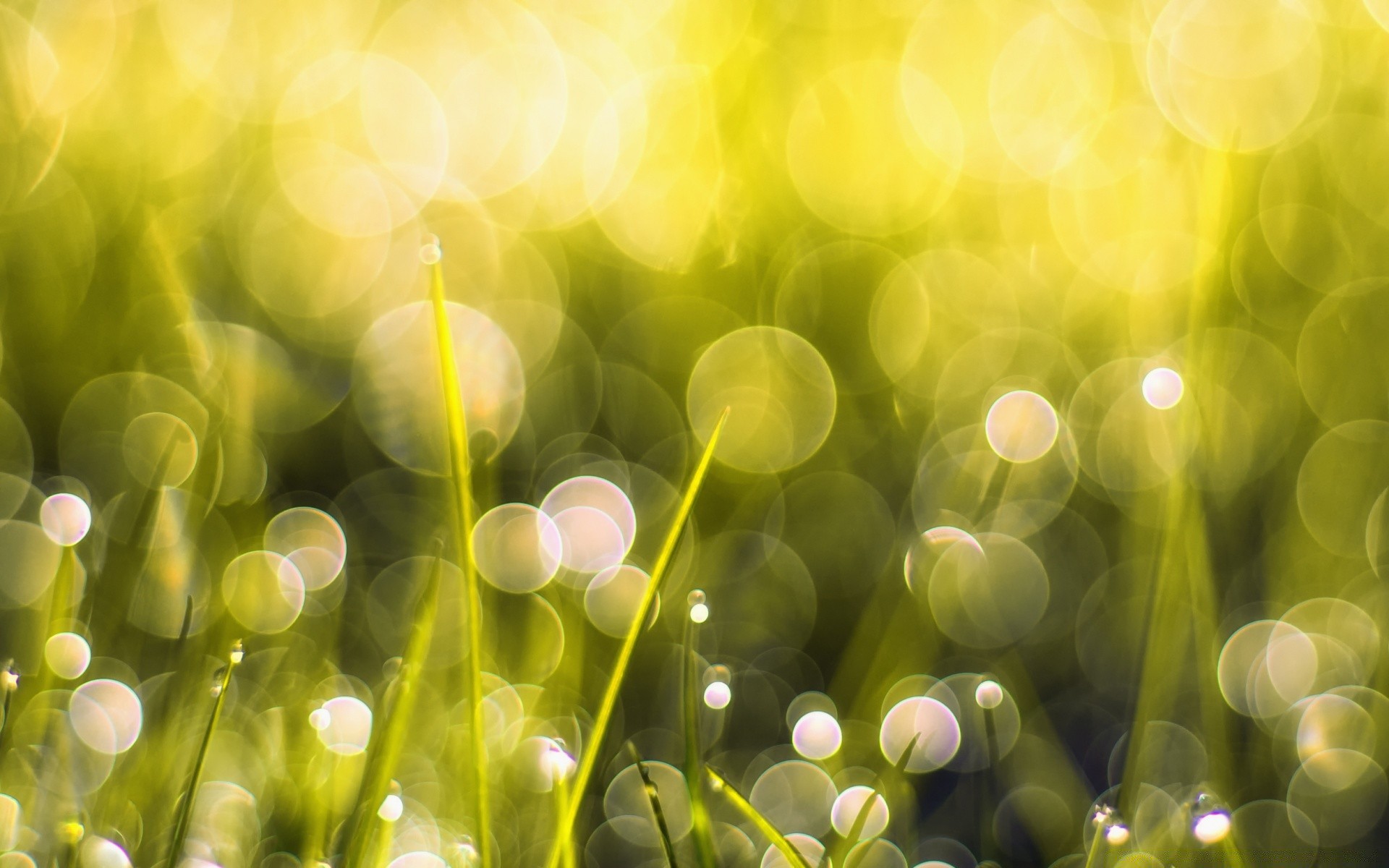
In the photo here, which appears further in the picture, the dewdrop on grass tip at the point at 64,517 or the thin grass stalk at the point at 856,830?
the dewdrop on grass tip at the point at 64,517

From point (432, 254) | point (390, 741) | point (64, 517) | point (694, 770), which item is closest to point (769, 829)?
point (694, 770)

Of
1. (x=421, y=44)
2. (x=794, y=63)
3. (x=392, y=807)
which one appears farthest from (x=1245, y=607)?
(x=421, y=44)

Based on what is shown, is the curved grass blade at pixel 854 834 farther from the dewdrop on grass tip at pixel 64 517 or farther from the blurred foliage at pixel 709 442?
the dewdrop on grass tip at pixel 64 517

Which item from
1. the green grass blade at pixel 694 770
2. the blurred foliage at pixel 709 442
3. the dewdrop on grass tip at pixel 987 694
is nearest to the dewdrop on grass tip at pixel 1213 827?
the blurred foliage at pixel 709 442

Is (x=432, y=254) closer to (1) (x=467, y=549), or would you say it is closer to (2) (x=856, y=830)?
(1) (x=467, y=549)

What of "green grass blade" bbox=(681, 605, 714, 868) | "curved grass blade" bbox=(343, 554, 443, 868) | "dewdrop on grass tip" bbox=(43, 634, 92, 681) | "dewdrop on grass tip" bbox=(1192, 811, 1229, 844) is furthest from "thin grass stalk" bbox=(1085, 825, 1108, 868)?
"dewdrop on grass tip" bbox=(43, 634, 92, 681)

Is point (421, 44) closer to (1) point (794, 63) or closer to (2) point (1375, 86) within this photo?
(1) point (794, 63)
